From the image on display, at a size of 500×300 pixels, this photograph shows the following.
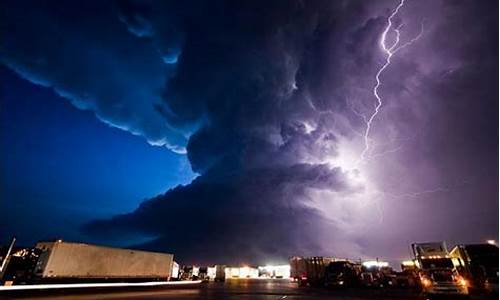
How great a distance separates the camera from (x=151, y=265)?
24.6 m

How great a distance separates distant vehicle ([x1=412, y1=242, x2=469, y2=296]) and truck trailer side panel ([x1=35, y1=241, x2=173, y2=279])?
2088cm

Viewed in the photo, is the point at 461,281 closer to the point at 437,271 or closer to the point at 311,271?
the point at 437,271

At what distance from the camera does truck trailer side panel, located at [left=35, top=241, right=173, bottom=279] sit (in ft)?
55.6

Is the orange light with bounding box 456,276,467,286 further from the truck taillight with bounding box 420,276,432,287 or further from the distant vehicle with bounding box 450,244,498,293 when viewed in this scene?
the truck taillight with bounding box 420,276,432,287

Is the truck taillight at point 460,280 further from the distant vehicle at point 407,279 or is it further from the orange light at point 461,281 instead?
the distant vehicle at point 407,279

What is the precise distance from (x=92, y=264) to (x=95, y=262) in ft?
0.86

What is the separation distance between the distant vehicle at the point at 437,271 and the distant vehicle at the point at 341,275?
11157mm

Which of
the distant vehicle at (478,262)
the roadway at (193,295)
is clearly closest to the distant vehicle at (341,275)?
the roadway at (193,295)

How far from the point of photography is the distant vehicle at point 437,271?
15.5m

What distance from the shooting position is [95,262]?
19.4 meters

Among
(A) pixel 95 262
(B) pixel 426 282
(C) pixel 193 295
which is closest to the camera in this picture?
(C) pixel 193 295

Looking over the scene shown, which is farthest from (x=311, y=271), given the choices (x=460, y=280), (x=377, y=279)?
(x=460, y=280)

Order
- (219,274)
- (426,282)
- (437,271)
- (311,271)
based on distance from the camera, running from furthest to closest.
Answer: (219,274)
(311,271)
(426,282)
(437,271)

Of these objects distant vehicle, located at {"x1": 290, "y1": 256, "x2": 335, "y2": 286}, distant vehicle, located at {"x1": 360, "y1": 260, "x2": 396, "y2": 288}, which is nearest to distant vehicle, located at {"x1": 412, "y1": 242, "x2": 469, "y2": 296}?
distant vehicle, located at {"x1": 360, "y1": 260, "x2": 396, "y2": 288}
